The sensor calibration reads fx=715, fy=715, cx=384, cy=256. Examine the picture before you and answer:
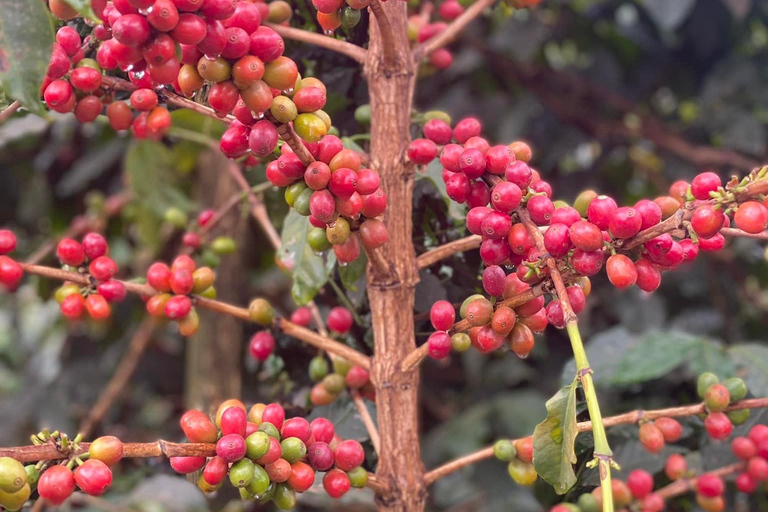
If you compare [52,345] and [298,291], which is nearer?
[298,291]

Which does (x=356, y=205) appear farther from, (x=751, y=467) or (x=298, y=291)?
(x=751, y=467)

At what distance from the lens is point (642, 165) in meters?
1.96

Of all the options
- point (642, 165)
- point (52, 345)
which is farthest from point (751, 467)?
point (52, 345)

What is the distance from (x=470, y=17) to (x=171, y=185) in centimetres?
102

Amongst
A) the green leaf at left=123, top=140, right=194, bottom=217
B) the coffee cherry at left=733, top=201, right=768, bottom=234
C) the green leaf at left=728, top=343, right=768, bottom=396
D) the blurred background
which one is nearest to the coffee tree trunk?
the coffee cherry at left=733, top=201, right=768, bottom=234

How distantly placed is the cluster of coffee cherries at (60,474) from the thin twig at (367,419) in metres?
0.31

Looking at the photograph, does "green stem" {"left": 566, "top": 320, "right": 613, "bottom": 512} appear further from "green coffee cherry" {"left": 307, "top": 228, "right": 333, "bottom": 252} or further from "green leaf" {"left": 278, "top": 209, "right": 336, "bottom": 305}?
"green leaf" {"left": 278, "top": 209, "right": 336, "bottom": 305}

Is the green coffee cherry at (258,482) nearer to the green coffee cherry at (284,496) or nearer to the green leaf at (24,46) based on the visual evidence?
the green coffee cherry at (284,496)

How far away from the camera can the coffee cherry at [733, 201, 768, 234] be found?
1.77 ft

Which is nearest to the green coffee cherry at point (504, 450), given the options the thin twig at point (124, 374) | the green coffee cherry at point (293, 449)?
the green coffee cherry at point (293, 449)

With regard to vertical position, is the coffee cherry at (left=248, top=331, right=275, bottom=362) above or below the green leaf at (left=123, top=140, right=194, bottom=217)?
below

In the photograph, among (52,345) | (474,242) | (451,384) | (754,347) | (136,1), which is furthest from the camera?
(52,345)

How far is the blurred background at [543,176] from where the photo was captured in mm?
1613

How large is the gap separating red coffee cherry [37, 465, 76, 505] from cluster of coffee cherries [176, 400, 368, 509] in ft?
0.30
